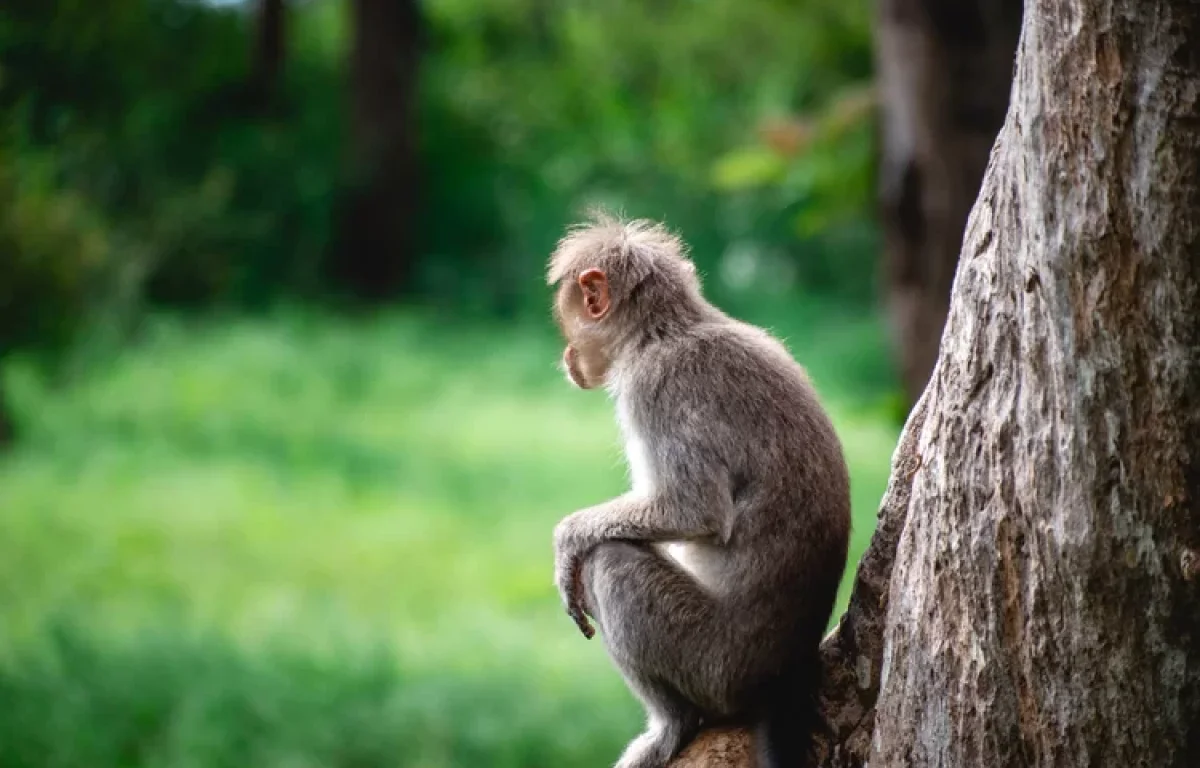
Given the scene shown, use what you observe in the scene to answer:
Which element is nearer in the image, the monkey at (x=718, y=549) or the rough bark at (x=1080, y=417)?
the rough bark at (x=1080, y=417)

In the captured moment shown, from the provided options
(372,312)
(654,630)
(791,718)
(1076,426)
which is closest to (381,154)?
(372,312)

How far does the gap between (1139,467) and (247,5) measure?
1062 cm

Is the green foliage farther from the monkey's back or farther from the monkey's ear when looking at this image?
the monkey's back

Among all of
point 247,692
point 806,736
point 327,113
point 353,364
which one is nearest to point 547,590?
point 247,692

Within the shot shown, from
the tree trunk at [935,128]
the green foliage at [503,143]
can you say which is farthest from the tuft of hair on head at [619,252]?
the green foliage at [503,143]

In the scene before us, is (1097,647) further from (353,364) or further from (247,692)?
(353,364)

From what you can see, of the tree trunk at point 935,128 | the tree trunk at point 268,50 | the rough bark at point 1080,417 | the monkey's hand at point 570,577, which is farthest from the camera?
the tree trunk at point 268,50

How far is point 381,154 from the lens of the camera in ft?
47.9

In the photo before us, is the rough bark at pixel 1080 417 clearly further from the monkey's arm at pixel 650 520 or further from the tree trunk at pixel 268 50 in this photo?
the tree trunk at pixel 268 50

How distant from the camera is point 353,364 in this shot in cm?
1180

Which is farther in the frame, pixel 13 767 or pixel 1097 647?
pixel 13 767

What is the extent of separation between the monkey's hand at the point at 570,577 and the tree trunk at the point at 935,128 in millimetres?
3719

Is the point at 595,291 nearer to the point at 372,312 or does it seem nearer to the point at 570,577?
the point at 570,577

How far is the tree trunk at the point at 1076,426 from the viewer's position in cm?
241
